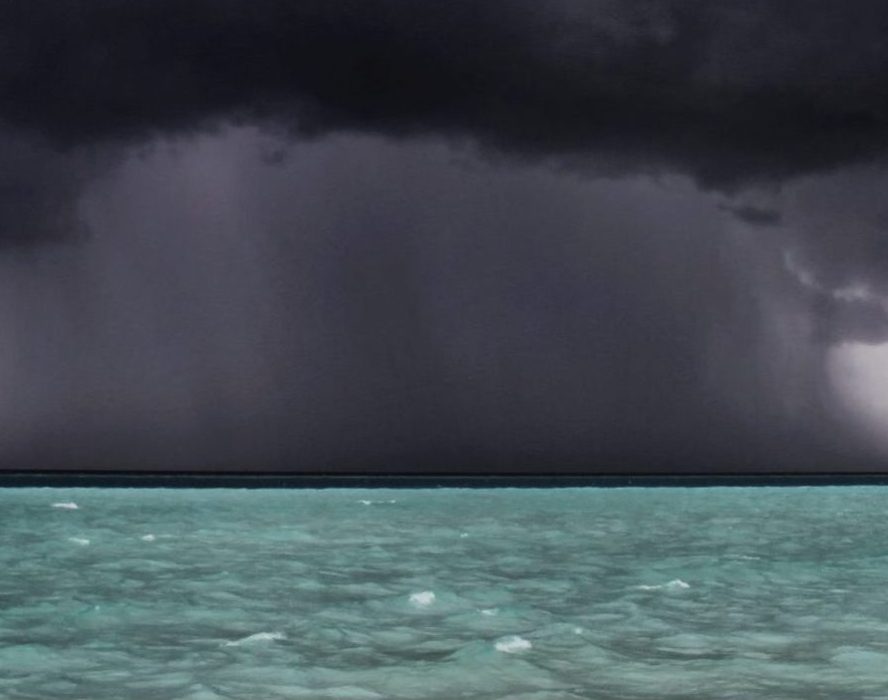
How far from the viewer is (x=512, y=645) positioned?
21.1m

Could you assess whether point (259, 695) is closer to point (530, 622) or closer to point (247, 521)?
point (530, 622)

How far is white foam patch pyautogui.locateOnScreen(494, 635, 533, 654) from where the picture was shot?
68.1 ft

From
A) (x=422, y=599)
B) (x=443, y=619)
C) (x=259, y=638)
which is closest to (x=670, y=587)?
(x=422, y=599)

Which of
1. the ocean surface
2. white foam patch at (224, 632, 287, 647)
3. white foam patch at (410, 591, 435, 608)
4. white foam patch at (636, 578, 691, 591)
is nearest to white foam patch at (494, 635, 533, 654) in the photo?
the ocean surface

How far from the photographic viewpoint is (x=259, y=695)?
680 inches

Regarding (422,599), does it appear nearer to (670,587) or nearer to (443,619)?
(443,619)

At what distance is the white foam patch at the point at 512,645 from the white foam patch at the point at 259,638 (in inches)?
182

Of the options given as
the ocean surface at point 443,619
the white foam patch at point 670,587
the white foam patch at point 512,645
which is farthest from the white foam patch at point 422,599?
the white foam patch at point 670,587

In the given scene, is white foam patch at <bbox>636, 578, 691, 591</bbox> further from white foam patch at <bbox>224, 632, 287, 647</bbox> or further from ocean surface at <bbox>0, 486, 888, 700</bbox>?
white foam patch at <bbox>224, 632, 287, 647</bbox>

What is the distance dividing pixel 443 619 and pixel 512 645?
466 centimetres

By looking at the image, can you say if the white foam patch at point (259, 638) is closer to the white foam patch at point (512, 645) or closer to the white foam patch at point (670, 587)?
the white foam patch at point (512, 645)

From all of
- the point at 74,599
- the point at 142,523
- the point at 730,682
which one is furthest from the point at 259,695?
the point at 142,523

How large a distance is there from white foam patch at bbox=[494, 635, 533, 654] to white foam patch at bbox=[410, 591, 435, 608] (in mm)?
6218

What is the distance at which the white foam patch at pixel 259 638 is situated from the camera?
21984mm
